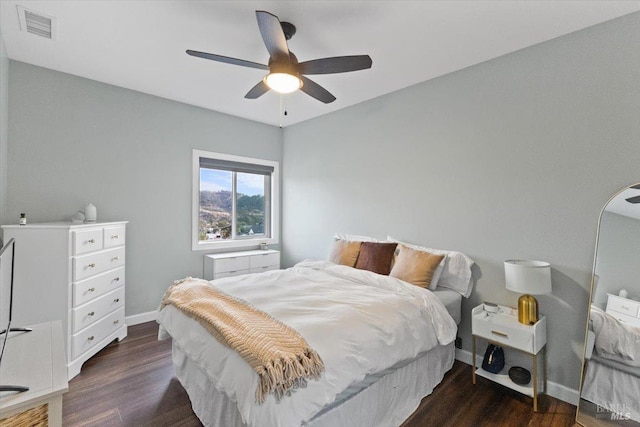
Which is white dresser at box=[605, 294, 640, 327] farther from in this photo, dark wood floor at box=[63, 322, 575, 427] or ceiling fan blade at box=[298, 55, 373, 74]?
ceiling fan blade at box=[298, 55, 373, 74]

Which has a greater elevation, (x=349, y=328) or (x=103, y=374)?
(x=349, y=328)

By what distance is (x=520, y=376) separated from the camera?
222 cm

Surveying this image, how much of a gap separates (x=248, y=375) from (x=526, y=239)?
2348 mm

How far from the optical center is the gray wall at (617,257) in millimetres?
1908

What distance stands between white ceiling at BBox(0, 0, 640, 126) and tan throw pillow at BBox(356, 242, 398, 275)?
1.74 m

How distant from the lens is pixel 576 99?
2186 mm

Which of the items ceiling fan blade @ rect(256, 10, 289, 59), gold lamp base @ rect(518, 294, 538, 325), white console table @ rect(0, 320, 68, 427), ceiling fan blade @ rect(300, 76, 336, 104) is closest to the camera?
white console table @ rect(0, 320, 68, 427)

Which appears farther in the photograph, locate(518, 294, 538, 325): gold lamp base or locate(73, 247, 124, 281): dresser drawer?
locate(73, 247, 124, 281): dresser drawer

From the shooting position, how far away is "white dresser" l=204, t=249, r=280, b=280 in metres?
3.88

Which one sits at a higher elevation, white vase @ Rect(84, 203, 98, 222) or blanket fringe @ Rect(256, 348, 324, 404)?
white vase @ Rect(84, 203, 98, 222)

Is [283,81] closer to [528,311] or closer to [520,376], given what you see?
[528,311]

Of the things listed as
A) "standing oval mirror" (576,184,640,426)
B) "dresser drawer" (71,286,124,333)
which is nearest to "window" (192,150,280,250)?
"dresser drawer" (71,286,124,333)

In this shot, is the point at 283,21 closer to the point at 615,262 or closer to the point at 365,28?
the point at 365,28

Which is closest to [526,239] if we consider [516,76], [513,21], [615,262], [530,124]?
[615,262]
